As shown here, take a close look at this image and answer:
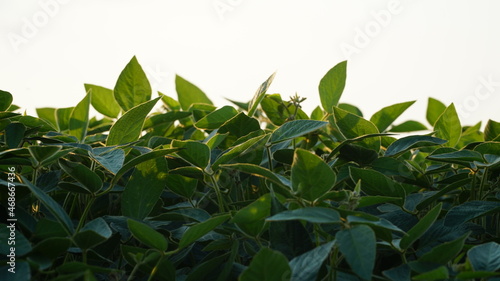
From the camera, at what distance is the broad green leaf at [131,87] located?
94cm

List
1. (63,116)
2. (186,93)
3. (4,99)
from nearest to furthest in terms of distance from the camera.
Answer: (4,99) < (63,116) < (186,93)

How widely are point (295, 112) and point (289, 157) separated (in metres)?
0.15

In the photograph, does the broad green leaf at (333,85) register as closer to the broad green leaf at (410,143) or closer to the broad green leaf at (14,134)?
the broad green leaf at (410,143)

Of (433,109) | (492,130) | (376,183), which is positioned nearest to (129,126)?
(376,183)

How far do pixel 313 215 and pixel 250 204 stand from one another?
0.27 feet

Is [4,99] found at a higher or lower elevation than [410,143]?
higher

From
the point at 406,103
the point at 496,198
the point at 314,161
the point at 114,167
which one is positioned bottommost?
the point at 496,198

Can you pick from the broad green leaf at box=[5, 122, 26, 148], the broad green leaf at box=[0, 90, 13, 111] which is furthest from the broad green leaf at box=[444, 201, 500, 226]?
the broad green leaf at box=[0, 90, 13, 111]

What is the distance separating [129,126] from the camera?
77 centimetres

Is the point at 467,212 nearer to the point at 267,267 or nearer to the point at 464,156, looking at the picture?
the point at 464,156

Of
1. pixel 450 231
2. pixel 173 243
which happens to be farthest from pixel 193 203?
pixel 450 231

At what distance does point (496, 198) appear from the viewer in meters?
0.72

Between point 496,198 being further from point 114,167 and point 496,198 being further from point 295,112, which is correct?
point 114,167

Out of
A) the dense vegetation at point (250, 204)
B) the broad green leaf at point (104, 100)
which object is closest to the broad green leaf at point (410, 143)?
the dense vegetation at point (250, 204)
